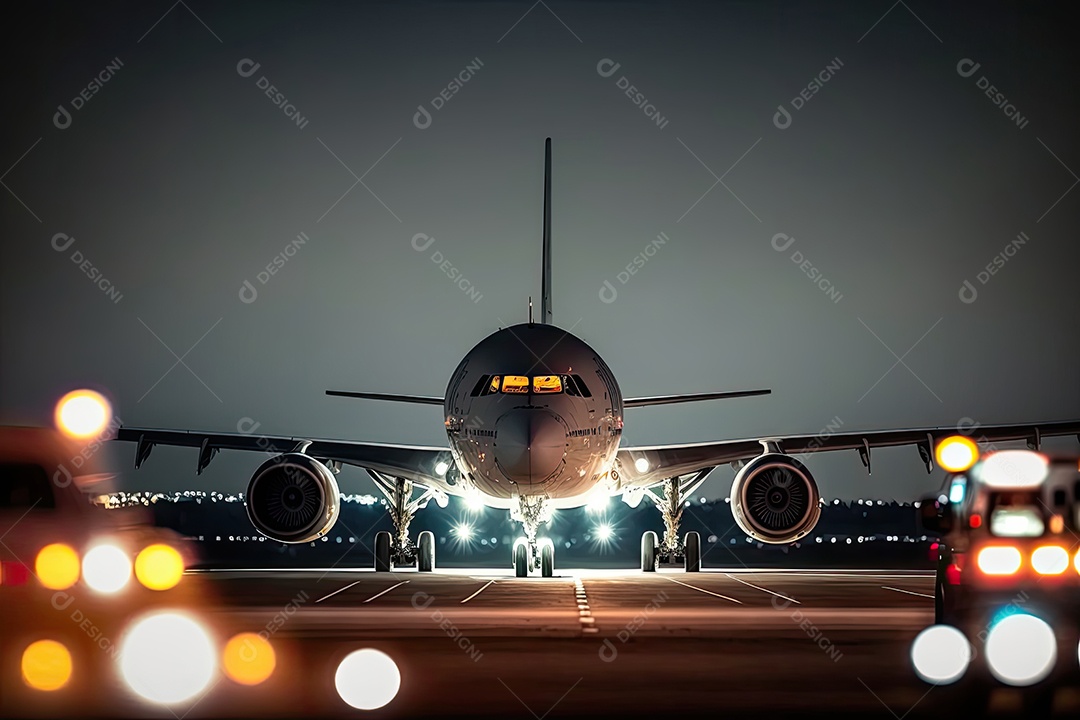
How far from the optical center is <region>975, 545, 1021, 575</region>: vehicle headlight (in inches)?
425

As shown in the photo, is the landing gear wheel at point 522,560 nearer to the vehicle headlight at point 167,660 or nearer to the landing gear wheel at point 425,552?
the landing gear wheel at point 425,552

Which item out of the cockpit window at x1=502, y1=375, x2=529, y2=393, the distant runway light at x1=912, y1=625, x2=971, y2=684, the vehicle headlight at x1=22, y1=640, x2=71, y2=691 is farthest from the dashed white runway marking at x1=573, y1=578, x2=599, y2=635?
the vehicle headlight at x1=22, y1=640, x2=71, y2=691

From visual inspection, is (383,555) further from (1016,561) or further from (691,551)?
(1016,561)

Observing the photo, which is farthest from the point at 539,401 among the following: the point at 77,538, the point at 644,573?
the point at 77,538

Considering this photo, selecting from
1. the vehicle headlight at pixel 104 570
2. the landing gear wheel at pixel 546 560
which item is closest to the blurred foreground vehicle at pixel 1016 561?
the vehicle headlight at pixel 104 570

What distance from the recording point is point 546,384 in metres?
24.5

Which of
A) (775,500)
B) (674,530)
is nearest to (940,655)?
(775,500)

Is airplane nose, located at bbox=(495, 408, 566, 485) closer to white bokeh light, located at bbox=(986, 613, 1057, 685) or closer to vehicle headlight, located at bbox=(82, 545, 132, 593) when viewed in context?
white bokeh light, located at bbox=(986, 613, 1057, 685)

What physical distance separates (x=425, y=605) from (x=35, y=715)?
10088mm

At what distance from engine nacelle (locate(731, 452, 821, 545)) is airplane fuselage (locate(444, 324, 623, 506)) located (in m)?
2.75

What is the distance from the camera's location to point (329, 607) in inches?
682

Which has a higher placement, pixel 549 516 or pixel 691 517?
pixel 691 517

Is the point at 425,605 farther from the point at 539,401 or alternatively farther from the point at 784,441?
the point at 784,441

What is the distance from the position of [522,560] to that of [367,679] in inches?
679
